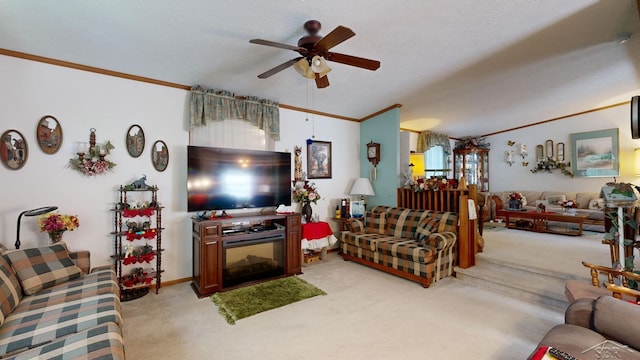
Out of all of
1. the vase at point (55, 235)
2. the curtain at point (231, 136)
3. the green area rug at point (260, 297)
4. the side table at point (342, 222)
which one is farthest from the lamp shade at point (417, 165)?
the vase at point (55, 235)

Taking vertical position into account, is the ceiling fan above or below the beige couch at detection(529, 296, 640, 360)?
above

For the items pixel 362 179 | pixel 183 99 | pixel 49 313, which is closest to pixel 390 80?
pixel 362 179

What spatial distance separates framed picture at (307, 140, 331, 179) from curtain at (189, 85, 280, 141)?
0.79 metres

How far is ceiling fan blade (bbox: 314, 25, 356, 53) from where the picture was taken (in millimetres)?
2025

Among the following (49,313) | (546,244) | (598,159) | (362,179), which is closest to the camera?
(49,313)

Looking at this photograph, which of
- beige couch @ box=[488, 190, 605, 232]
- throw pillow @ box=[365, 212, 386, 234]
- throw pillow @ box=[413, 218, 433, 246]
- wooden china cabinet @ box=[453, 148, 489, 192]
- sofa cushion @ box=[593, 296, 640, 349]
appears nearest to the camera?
sofa cushion @ box=[593, 296, 640, 349]

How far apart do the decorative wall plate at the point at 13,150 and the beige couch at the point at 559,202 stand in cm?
848

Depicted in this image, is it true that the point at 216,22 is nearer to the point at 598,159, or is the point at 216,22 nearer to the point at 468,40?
the point at 468,40

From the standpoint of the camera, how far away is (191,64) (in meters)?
3.19

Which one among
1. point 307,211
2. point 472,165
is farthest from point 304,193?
point 472,165

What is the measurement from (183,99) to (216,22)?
1.58m

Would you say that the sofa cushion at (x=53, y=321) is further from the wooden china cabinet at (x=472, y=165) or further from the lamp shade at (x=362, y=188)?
the wooden china cabinet at (x=472, y=165)

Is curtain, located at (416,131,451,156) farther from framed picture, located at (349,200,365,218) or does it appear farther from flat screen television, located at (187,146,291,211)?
flat screen television, located at (187,146,291,211)

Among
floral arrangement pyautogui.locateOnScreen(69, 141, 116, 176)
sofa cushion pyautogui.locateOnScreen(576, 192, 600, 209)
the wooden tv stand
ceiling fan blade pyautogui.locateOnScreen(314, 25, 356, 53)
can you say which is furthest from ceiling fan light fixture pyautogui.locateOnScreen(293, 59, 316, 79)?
sofa cushion pyautogui.locateOnScreen(576, 192, 600, 209)
